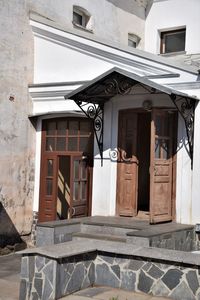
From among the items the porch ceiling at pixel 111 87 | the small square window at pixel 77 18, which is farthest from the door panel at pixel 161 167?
the small square window at pixel 77 18

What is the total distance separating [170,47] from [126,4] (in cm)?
191

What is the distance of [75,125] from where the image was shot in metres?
11.8

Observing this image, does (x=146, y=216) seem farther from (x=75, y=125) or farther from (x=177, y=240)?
(x=75, y=125)

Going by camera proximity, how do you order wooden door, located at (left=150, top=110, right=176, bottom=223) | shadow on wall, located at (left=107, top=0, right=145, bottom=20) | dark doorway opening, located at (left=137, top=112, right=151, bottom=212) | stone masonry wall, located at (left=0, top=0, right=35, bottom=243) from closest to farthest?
wooden door, located at (left=150, top=110, right=176, bottom=223)
stone masonry wall, located at (left=0, top=0, right=35, bottom=243)
dark doorway opening, located at (left=137, top=112, right=151, bottom=212)
shadow on wall, located at (left=107, top=0, right=145, bottom=20)

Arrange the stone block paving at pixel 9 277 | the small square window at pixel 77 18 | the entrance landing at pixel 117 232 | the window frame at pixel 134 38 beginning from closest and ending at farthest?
the stone block paving at pixel 9 277 < the entrance landing at pixel 117 232 < the small square window at pixel 77 18 < the window frame at pixel 134 38

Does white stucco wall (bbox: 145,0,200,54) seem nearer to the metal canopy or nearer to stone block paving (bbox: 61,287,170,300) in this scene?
the metal canopy

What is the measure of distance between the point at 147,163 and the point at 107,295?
18.1 ft

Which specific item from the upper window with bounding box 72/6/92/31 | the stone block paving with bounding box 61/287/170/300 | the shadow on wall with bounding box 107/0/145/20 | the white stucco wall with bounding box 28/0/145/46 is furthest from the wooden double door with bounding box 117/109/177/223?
the shadow on wall with bounding box 107/0/145/20

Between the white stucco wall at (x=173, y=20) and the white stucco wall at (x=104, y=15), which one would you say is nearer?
the white stucco wall at (x=104, y=15)

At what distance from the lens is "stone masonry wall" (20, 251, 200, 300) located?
269 inches

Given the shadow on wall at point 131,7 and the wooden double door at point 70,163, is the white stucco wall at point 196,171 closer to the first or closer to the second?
the wooden double door at point 70,163

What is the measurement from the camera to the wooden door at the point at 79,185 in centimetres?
1159

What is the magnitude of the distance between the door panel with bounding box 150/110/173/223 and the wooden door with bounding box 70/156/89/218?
2.29 m

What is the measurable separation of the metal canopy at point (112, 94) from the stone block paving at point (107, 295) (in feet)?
12.0
